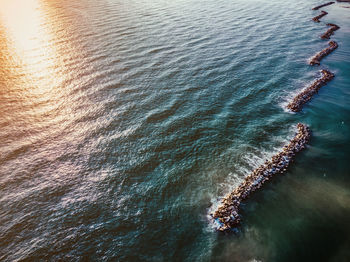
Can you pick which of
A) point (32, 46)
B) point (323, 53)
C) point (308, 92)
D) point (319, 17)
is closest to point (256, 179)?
point (308, 92)

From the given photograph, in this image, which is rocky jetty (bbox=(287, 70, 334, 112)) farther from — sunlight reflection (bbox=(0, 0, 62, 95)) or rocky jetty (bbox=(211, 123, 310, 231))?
sunlight reflection (bbox=(0, 0, 62, 95))

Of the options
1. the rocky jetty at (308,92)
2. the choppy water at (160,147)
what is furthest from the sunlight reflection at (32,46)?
the rocky jetty at (308,92)

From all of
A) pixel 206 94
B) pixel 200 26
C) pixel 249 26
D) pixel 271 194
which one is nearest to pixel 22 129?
pixel 206 94

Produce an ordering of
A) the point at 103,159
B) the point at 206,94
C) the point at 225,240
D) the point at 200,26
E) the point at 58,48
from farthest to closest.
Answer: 1. the point at 200,26
2. the point at 58,48
3. the point at 206,94
4. the point at 103,159
5. the point at 225,240

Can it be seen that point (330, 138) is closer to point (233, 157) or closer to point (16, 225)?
point (233, 157)

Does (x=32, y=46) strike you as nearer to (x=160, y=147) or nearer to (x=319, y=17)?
(x=160, y=147)

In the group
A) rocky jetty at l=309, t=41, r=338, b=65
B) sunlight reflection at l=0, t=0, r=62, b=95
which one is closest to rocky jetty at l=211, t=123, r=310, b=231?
rocky jetty at l=309, t=41, r=338, b=65

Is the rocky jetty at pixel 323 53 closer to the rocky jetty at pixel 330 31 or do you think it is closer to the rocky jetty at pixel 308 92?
the rocky jetty at pixel 308 92
